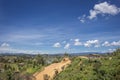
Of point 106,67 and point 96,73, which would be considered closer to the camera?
point 96,73

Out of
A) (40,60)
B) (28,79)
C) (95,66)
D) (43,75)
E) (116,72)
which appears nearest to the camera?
(116,72)

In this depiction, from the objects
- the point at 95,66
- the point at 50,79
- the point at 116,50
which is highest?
the point at 116,50

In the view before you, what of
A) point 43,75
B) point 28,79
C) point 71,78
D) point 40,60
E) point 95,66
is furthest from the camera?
point 40,60

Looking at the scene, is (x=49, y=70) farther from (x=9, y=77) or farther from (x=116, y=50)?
(x=116, y=50)

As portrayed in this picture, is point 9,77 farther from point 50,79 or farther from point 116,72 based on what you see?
point 116,72

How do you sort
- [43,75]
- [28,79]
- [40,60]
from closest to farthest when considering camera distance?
[28,79]
[43,75]
[40,60]

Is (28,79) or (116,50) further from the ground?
(116,50)

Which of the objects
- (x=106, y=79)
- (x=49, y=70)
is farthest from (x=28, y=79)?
(x=106, y=79)

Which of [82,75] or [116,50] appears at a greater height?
[116,50]

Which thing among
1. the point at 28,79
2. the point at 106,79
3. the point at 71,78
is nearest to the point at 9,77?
the point at 28,79
